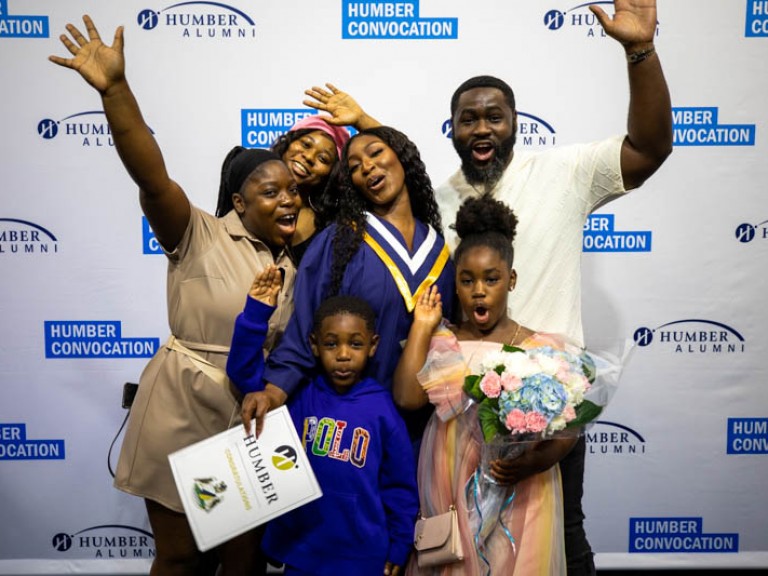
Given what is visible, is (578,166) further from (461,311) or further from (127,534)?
(127,534)

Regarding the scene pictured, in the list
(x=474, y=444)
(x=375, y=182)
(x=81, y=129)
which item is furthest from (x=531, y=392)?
(x=81, y=129)

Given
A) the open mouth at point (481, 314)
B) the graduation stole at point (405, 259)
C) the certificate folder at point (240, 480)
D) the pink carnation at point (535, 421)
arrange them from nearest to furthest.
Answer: the pink carnation at point (535, 421)
the certificate folder at point (240, 480)
the open mouth at point (481, 314)
the graduation stole at point (405, 259)

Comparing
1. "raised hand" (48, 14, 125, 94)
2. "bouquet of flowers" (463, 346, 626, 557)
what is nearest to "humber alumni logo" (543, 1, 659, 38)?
"bouquet of flowers" (463, 346, 626, 557)

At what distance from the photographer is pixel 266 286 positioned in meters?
2.20

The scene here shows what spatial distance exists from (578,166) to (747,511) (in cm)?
243

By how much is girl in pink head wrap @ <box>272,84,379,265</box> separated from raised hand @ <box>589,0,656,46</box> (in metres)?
1.03

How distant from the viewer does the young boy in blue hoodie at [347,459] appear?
223 cm

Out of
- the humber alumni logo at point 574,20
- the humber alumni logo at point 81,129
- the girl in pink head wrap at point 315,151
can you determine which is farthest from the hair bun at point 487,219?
the humber alumni logo at point 81,129

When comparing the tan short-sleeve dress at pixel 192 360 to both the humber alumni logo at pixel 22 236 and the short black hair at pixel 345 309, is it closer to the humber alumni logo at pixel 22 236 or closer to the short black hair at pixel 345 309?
the short black hair at pixel 345 309

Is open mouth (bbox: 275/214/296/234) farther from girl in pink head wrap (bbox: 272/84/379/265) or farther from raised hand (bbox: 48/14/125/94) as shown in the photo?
raised hand (bbox: 48/14/125/94)

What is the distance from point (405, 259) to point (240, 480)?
0.92 metres

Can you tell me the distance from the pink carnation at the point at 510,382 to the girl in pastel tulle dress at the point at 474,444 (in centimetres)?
20

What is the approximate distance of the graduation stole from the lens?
239 centimetres

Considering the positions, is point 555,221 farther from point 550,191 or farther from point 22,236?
point 22,236
